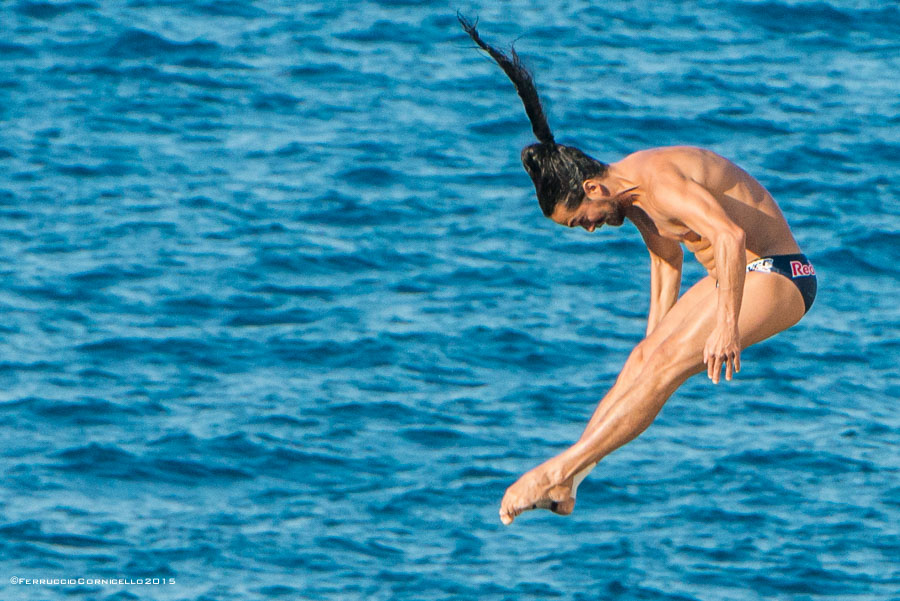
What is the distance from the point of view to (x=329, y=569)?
18.7 metres

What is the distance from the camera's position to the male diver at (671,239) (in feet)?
31.5

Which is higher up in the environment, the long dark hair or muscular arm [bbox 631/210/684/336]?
the long dark hair

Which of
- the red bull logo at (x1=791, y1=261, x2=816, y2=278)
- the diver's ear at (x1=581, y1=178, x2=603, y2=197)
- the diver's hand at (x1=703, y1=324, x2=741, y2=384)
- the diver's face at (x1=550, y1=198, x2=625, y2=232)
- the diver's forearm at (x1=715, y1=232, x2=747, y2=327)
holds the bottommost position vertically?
the diver's hand at (x1=703, y1=324, x2=741, y2=384)

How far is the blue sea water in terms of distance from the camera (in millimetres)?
19047

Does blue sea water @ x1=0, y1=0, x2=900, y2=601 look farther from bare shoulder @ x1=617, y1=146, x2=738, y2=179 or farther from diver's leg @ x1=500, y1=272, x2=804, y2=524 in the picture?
bare shoulder @ x1=617, y1=146, x2=738, y2=179

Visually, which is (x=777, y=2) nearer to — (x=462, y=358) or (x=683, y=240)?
(x=462, y=358)

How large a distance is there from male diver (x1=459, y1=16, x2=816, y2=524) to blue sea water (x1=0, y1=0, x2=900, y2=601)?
→ 8.10 meters

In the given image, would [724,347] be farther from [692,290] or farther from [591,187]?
[591,187]

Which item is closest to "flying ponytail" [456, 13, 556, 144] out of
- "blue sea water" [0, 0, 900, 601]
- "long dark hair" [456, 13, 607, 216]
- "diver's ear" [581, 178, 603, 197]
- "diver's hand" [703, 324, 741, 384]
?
"long dark hair" [456, 13, 607, 216]

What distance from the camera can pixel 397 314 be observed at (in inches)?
882

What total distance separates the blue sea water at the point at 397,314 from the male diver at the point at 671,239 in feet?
26.6

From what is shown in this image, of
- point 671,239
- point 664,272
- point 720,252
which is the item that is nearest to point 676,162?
point 720,252

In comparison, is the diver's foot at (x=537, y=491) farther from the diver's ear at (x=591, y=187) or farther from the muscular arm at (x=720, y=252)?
the diver's ear at (x=591, y=187)

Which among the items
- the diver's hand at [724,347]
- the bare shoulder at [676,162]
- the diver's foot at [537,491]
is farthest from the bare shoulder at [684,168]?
the diver's foot at [537,491]
